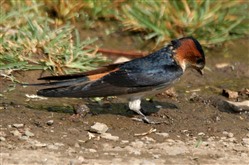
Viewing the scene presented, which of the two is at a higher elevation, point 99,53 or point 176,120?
point 99,53

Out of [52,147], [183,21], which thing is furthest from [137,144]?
[183,21]

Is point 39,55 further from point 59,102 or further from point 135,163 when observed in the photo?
point 135,163

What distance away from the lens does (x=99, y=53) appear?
7504 mm

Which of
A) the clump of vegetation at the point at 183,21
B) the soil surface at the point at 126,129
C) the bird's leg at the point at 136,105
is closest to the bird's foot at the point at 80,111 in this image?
the soil surface at the point at 126,129

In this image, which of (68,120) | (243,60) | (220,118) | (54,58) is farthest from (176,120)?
(243,60)

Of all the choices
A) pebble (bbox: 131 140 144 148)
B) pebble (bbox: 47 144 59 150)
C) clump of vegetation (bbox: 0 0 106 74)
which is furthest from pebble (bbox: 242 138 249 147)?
clump of vegetation (bbox: 0 0 106 74)

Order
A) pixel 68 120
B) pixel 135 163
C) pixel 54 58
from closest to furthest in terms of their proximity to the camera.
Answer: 1. pixel 135 163
2. pixel 68 120
3. pixel 54 58

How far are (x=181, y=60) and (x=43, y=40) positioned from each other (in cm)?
141

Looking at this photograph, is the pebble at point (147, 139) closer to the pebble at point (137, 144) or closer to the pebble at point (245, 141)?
the pebble at point (137, 144)

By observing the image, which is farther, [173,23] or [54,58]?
[173,23]

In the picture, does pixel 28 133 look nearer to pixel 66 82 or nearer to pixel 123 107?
pixel 66 82

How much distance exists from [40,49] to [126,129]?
148cm

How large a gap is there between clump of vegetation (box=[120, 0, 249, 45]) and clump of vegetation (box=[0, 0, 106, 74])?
850 mm

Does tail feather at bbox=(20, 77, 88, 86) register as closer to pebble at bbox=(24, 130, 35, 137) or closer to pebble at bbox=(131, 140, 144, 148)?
pebble at bbox=(24, 130, 35, 137)
